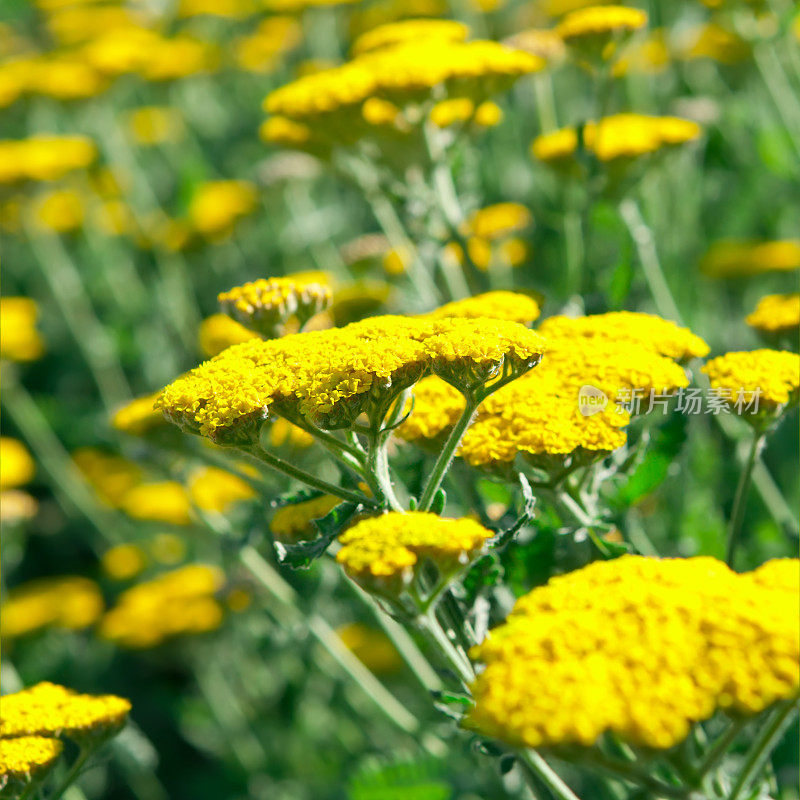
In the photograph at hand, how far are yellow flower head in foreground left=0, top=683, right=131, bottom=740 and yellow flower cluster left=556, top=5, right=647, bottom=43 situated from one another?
2.46 metres

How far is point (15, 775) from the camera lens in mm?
1916

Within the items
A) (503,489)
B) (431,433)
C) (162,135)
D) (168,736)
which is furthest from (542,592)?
(162,135)

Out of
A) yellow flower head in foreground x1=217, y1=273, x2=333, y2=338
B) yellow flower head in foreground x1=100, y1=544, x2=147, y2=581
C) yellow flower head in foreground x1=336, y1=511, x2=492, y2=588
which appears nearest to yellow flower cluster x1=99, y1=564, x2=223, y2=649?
yellow flower head in foreground x1=100, y1=544, x2=147, y2=581

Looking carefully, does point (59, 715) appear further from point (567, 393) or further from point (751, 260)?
point (751, 260)

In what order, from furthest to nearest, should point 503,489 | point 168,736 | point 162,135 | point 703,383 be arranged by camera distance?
point 162,135 < point 168,736 < point 703,383 < point 503,489

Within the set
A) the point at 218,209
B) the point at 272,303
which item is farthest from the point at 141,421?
the point at 218,209

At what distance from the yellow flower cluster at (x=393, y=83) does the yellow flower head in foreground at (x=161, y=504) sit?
2.00m

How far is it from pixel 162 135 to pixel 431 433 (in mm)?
5401

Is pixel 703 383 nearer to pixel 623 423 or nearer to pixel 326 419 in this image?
pixel 623 423

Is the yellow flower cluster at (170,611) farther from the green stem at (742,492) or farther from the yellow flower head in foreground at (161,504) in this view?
the green stem at (742,492)

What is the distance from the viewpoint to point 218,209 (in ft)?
17.1

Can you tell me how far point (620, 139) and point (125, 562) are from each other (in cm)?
299

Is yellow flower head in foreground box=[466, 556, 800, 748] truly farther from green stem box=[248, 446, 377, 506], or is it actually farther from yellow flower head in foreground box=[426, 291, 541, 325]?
yellow flower head in foreground box=[426, 291, 541, 325]

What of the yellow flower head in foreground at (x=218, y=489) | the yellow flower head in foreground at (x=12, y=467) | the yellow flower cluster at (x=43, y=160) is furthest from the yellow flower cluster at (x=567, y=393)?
the yellow flower cluster at (x=43, y=160)
